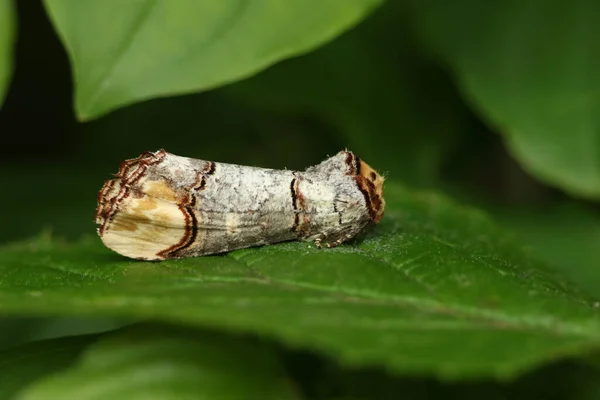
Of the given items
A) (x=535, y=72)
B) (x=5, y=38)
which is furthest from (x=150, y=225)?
(x=535, y=72)

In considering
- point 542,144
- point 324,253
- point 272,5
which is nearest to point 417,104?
point 542,144

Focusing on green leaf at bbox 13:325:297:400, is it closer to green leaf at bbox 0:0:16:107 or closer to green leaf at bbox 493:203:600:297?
green leaf at bbox 0:0:16:107

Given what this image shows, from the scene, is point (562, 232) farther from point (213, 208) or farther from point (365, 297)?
point (365, 297)

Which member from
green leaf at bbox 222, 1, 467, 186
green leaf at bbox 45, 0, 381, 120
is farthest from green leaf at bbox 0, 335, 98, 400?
green leaf at bbox 222, 1, 467, 186

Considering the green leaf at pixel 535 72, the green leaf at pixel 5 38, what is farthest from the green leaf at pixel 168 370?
the green leaf at pixel 535 72

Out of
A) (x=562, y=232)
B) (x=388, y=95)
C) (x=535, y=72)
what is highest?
(x=535, y=72)

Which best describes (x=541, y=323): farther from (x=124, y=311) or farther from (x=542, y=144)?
(x=542, y=144)
